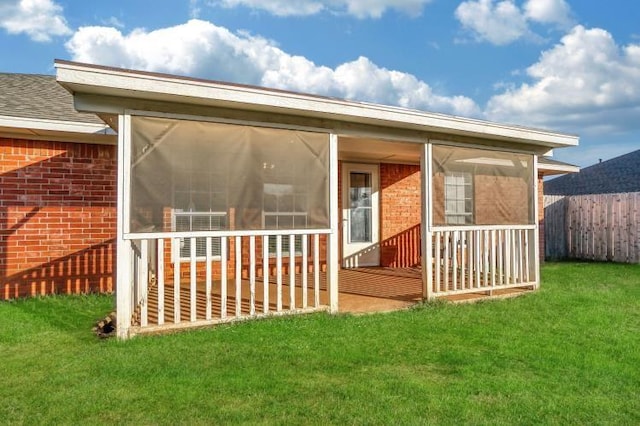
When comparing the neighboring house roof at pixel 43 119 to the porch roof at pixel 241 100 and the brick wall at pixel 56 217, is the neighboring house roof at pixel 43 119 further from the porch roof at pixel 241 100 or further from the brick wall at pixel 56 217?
the porch roof at pixel 241 100

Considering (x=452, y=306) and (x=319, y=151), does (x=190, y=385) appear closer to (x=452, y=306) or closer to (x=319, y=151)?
(x=319, y=151)

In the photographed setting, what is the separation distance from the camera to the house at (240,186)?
4711mm

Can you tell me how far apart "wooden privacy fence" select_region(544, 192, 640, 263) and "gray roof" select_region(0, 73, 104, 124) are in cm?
1310

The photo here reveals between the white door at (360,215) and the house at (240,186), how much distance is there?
5.22 ft

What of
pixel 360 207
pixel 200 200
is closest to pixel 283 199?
pixel 200 200

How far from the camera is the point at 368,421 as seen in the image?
290 centimetres

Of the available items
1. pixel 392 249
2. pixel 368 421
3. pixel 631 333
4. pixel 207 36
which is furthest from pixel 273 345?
pixel 207 36

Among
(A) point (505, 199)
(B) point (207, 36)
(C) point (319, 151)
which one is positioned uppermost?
(B) point (207, 36)

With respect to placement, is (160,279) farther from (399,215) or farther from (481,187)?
(399,215)

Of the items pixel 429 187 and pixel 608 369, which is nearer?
pixel 608 369

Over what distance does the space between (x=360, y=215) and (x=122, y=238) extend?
6.70m

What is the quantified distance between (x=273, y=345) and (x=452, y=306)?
10.1 feet

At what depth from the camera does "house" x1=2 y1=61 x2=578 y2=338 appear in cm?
471

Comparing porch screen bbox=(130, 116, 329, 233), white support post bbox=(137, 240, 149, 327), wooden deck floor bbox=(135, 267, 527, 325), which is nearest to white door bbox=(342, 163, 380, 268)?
wooden deck floor bbox=(135, 267, 527, 325)
